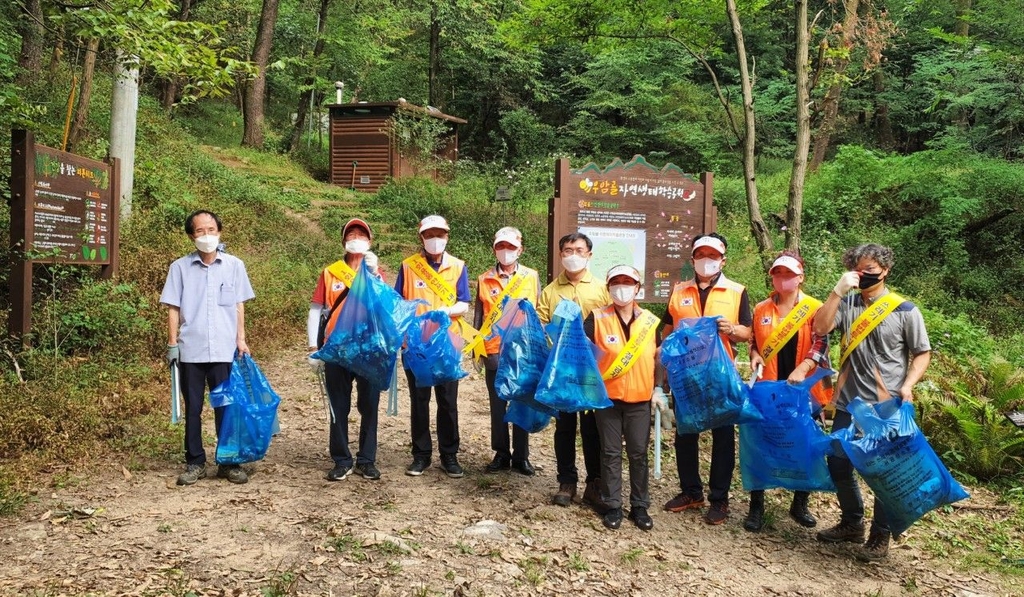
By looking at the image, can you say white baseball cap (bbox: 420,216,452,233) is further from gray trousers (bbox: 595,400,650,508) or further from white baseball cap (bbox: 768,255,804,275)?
white baseball cap (bbox: 768,255,804,275)

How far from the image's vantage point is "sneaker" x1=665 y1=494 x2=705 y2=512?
4.52m

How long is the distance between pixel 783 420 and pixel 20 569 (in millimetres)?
3956

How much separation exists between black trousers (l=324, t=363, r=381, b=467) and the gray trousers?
152cm

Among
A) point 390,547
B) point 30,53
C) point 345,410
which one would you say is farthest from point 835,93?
point 30,53

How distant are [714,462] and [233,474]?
3.08m

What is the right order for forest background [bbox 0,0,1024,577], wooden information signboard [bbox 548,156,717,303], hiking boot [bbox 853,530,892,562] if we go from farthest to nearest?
1. wooden information signboard [bbox 548,156,717,303]
2. forest background [bbox 0,0,1024,577]
3. hiking boot [bbox 853,530,892,562]

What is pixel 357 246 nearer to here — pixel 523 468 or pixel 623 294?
pixel 623 294

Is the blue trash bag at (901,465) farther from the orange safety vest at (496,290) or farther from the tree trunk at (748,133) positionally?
the tree trunk at (748,133)

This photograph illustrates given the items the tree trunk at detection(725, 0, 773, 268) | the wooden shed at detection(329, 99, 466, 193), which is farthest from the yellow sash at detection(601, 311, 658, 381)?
the wooden shed at detection(329, 99, 466, 193)

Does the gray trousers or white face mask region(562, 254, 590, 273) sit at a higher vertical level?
white face mask region(562, 254, 590, 273)

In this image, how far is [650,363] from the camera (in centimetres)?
418

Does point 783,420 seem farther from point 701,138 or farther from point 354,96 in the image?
point 354,96

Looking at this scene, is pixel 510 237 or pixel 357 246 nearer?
pixel 357 246

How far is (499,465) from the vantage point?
5027 mm
